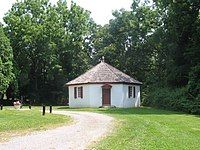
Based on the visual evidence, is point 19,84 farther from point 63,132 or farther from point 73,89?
point 63,132

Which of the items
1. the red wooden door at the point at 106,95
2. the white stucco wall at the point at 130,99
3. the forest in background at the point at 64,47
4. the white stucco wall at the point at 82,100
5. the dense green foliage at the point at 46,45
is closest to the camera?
the red wooden door at the point at 106,95

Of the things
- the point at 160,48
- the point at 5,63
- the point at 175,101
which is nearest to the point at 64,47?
the point at 5,63

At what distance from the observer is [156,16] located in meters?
62.6

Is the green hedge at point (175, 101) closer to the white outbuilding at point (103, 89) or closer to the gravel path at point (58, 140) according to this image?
the white outbuilding at point (103, 89)

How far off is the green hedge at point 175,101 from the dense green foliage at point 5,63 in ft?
68.8

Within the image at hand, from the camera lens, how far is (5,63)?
57.2 metres

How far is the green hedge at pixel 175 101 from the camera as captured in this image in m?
38.6

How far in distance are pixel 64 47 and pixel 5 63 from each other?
456 inches

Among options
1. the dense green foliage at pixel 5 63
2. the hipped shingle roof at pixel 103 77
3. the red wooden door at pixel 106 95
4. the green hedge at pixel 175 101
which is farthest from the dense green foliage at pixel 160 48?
the dense green foliage at pixel 5 63

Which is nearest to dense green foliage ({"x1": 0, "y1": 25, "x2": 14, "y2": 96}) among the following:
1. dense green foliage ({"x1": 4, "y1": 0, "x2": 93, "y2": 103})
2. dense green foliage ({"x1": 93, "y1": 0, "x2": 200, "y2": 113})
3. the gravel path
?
dense green foliage ({"x1": 4, "y1": 0, "x2": 93, "y2": 103})

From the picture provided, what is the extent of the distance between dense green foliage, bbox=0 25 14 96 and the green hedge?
20985 millimetres

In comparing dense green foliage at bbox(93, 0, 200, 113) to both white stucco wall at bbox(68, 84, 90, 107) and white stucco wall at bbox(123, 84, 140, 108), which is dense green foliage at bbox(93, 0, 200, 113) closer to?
white stucco wall at bbox(123, 84, 140, 108)

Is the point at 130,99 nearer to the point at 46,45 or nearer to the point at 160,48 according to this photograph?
the point at 160,48

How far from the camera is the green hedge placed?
38553mm
